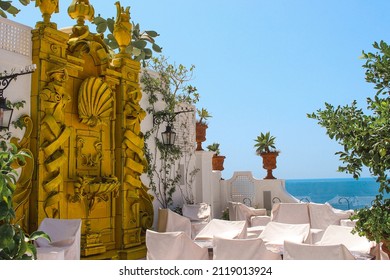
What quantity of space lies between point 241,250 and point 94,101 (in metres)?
3.89

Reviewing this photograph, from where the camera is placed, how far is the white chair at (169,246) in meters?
4.41

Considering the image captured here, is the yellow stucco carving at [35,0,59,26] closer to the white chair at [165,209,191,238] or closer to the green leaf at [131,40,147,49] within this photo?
the white chair at [165,209,191,238]

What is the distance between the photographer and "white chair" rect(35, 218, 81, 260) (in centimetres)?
459

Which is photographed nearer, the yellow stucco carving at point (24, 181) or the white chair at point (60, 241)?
the white chair at point (60, 241)

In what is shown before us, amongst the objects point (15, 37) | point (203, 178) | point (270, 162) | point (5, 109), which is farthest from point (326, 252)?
point (270, 162)

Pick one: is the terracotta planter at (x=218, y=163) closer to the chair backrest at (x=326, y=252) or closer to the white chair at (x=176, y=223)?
the white chair at (x=176, y=223)

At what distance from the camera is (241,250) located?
13.1 ft

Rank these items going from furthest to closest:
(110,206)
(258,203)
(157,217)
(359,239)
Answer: (258,203)
(157,217)
(110,206)
(359,239)

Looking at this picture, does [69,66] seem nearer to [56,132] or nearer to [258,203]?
[56,132]

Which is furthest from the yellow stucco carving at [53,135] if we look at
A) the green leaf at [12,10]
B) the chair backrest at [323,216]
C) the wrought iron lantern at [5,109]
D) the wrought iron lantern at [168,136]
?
the chair backrest at [323,216]

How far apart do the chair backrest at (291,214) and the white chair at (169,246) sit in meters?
4.27

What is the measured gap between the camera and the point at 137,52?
10945mm
